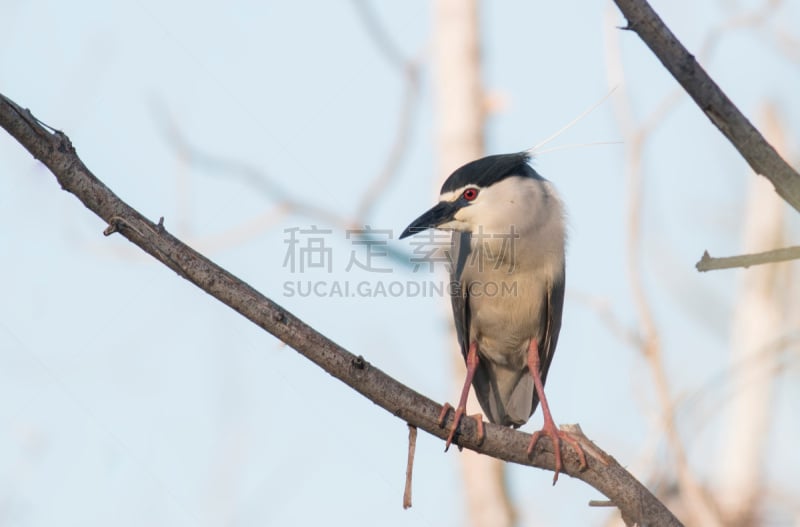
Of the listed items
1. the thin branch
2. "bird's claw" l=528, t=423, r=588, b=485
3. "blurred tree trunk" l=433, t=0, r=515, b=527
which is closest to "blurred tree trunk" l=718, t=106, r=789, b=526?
"blurred tree trunk" l=433, t=0, r=515, b=527

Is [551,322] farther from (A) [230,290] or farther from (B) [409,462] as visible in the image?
(A) [230,290]

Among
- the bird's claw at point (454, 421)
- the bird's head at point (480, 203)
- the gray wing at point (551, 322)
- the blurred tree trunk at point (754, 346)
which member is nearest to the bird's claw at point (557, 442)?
the bird's claw at point (454, 421)

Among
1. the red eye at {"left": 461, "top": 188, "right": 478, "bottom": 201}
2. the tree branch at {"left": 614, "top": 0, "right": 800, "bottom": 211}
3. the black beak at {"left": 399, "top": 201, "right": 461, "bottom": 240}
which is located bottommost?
the tree branch at {"left": 614, "top": 0, "right": 800, "bottom": 211}

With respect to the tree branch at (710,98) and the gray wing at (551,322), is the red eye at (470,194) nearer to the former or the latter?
the gray wing at (551,322)

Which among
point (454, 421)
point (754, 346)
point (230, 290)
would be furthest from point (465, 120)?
point (230, 290)

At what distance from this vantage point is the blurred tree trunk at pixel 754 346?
744 cm

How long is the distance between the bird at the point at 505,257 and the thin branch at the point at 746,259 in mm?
2231

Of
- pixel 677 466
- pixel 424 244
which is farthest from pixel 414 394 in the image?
pixel 677 466

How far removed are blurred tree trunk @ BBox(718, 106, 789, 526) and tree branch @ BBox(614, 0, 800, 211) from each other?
543cm

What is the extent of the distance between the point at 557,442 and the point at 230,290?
1.47 m

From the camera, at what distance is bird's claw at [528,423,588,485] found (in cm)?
346

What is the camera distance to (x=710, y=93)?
2273 millimetres

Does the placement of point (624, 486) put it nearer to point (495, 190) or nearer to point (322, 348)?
point (322, 348)

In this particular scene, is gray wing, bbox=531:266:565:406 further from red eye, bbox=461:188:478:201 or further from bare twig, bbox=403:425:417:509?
bare twig, bbox=403:425:417:509
